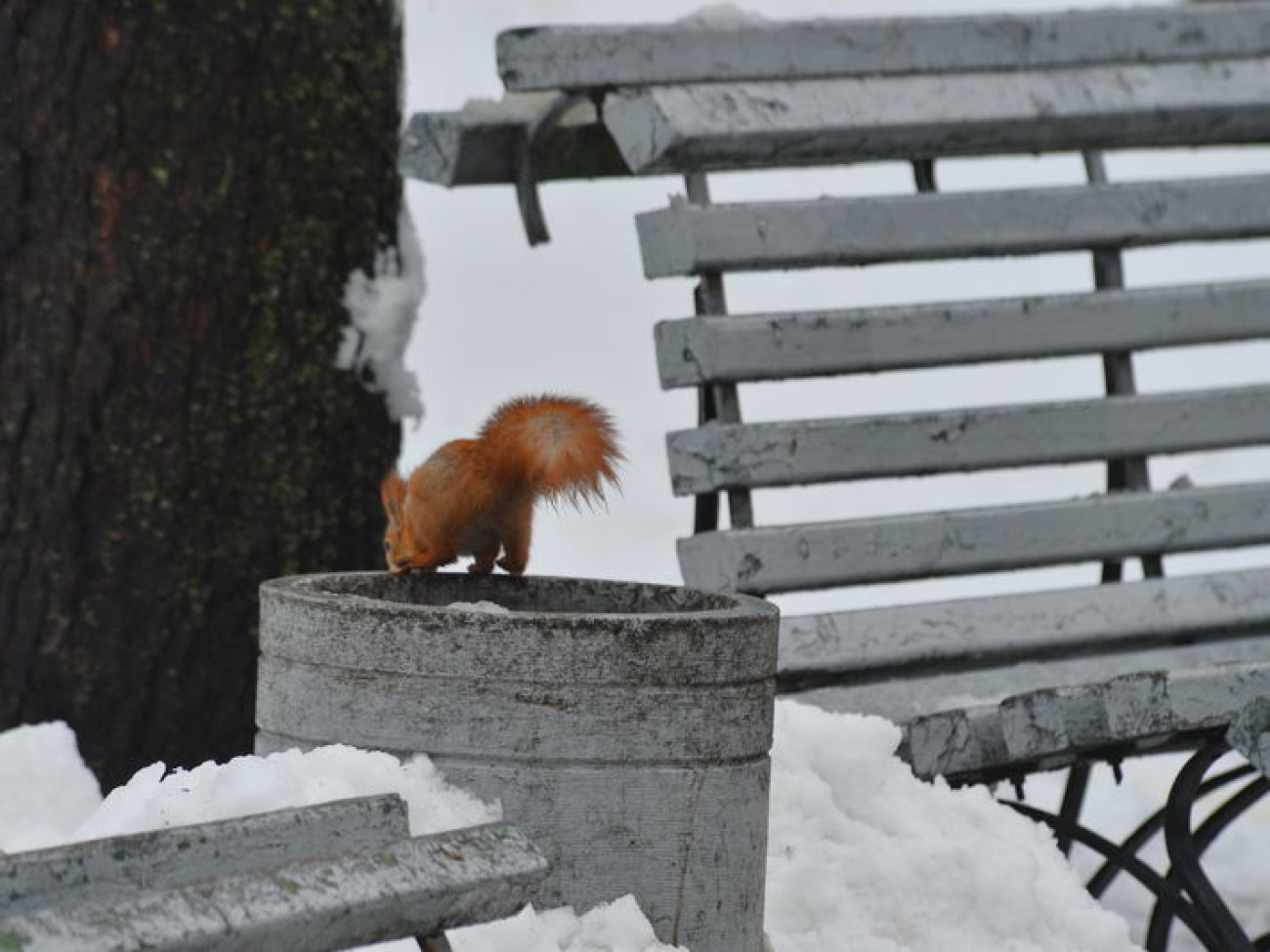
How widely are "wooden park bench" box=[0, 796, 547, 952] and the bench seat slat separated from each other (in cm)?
143

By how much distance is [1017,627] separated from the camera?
12.2 feet

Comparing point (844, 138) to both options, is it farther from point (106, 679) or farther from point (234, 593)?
point (106, 679)

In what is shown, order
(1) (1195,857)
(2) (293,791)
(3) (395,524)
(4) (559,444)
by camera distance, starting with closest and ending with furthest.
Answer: (2) (293,791) < (4) (559,444) < (1) (1195,857) < (3) (395,524)

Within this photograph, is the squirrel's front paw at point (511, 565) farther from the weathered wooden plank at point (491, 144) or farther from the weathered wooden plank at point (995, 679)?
the weathered wooden plank at point (491, 144)

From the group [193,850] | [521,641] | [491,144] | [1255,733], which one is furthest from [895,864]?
[491,144]

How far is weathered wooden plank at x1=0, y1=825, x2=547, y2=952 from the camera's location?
5.39 feet

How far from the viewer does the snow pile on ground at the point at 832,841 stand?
224 cm

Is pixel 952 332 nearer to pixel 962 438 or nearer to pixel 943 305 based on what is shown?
pixel 943 305

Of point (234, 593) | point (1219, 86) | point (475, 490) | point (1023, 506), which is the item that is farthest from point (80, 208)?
point (1219, 86)

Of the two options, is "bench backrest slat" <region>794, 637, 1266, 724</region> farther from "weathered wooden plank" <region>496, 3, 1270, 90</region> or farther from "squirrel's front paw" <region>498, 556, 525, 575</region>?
"weathered wooden plank" <region>496, 3, 1270, 90</region>

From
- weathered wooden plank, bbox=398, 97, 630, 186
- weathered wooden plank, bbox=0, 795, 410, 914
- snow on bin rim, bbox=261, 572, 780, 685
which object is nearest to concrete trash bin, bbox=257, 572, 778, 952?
snow on bin rim, bbox=261, 572, 780, 685

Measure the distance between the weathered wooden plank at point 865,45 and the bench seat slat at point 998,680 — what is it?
1.07 metres

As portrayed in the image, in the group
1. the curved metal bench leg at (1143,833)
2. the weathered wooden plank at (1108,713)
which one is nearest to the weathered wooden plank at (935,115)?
the weathered wooden plank at (1108,713)

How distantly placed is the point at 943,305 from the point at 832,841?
1169 mm
